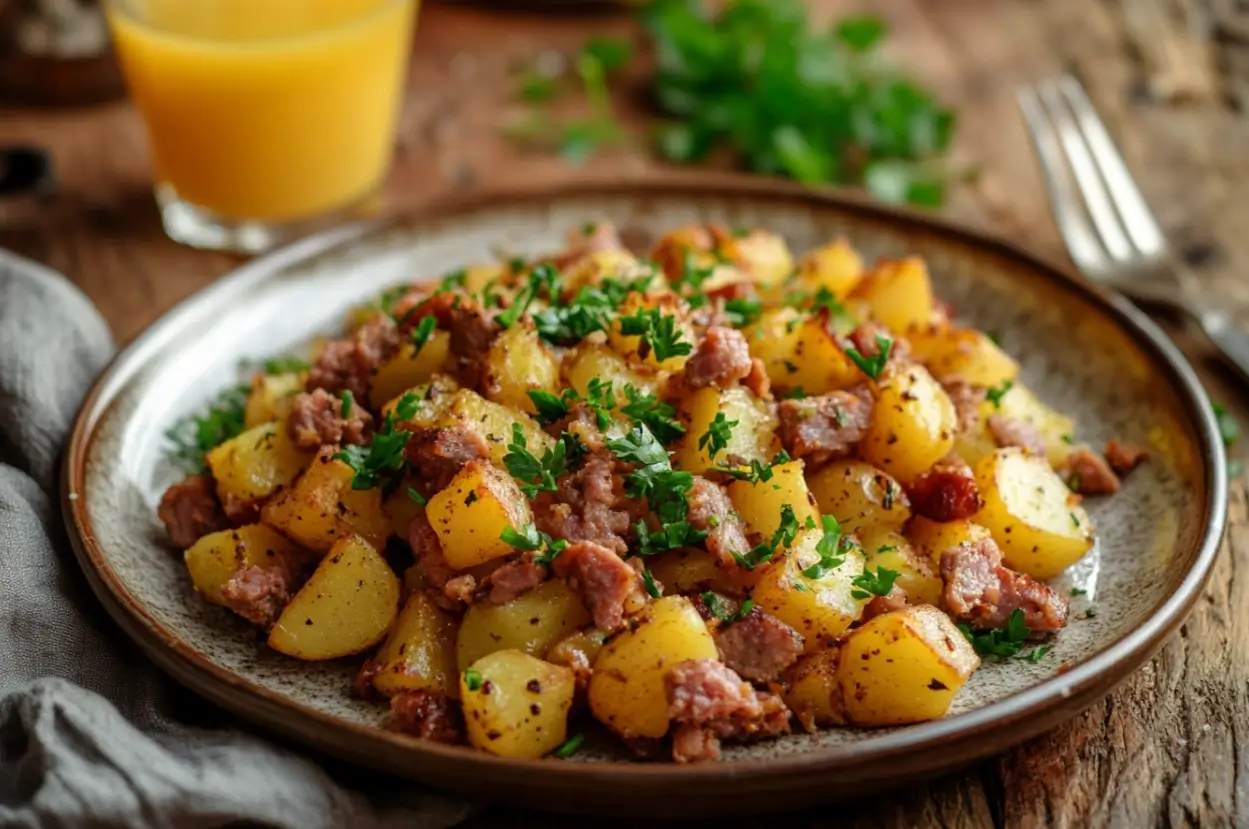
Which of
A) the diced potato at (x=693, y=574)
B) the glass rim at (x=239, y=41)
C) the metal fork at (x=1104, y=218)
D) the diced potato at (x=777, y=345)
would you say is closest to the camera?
the diced potato at (x=693, y=574)

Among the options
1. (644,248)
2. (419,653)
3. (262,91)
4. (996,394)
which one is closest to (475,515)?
(419,653)

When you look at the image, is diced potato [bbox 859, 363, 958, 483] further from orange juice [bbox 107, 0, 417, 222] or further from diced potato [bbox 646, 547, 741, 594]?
orange juice [bbox 107, 0, 417, 222]

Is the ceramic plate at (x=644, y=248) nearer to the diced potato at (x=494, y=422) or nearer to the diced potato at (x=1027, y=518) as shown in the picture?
the diced potato at (x=1027, y=518)

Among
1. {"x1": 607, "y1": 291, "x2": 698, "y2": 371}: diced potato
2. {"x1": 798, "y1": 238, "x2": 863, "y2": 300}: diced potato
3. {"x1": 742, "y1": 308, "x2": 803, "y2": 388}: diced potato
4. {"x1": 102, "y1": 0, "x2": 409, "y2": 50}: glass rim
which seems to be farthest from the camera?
{"x1": 102, "y1": 0, "x2": 409, "y2": 50}: glass rim

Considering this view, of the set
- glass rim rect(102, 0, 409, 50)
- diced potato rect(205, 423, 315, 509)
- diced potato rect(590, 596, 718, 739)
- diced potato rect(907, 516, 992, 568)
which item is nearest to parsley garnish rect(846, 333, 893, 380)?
diced potato rect(907, 516, 992, 568)

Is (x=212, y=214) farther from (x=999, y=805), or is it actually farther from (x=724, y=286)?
(x=999, y=805)

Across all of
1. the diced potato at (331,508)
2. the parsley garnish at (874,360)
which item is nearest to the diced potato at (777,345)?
the parsley garnish at (874,360)
